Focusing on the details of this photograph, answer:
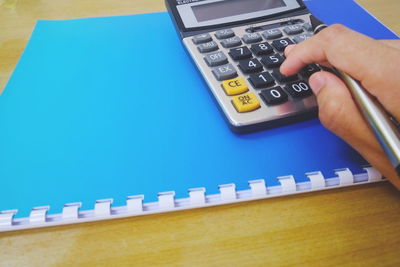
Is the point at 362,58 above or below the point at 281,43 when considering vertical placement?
below

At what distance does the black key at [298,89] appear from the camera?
0.99 ft

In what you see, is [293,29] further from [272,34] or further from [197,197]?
[197,197]

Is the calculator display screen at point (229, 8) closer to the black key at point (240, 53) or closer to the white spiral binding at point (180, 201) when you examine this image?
the black key at point (240, 53)

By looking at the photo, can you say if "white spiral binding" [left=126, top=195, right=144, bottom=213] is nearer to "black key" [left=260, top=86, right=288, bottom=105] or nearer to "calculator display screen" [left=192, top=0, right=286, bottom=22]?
"black key" [left=260, top=86, right=288, bottom=105]

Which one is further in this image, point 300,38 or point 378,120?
point 300,38

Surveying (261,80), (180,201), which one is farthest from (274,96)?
(180,201)

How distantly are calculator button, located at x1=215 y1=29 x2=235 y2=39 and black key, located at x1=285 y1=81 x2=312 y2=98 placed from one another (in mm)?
104

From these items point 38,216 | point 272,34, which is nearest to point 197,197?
point 38,216

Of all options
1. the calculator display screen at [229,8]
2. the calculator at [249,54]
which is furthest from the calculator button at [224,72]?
the calculator display screen at [229,8]

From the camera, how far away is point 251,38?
1.20 ft

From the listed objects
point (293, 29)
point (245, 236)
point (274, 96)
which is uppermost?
point (293, 29)

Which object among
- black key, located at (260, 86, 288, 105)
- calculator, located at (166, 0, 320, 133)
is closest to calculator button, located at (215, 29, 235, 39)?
calculator, located at (166, 0, 320, 133)

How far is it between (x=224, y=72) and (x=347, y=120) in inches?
5.0

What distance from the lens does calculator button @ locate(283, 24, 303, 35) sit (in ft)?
1.23
